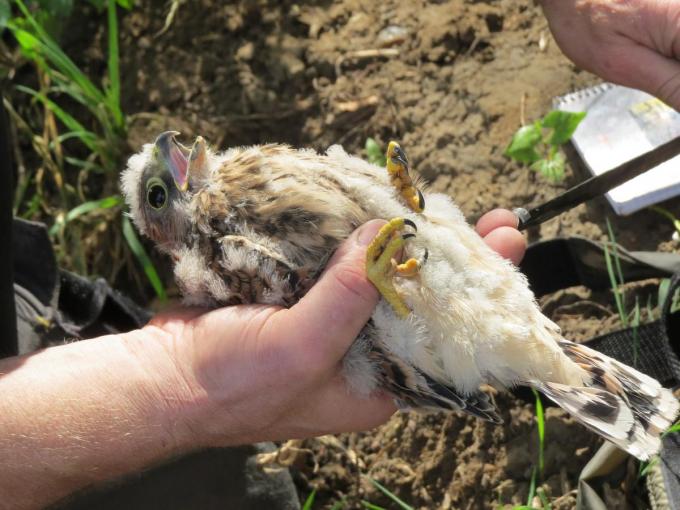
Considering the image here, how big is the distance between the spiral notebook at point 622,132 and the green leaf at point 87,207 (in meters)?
2.34

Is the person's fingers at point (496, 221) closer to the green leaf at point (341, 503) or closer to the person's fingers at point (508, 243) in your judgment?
the person's fingers at point (508, 243)

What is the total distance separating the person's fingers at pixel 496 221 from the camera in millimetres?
3090

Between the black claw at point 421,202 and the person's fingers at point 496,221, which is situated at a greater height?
the black claw at point 421,202

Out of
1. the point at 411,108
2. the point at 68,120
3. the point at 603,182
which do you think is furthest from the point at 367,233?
the point at 68,120

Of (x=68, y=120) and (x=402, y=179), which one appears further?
(x=68, y=120)

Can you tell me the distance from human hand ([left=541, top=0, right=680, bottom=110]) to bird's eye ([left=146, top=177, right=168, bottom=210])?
1762 mm

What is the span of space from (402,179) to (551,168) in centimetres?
126

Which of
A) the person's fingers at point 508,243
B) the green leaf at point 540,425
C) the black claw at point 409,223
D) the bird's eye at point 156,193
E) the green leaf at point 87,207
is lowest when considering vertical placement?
the green leaf at point 540,425

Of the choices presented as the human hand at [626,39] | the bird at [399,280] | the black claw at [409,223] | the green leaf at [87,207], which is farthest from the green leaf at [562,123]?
the green leaf at [87,207]

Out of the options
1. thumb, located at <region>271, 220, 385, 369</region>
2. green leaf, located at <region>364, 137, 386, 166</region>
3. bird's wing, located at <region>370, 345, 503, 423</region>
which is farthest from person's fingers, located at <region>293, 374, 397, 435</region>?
green leaf, located at <region>364, 137, 386, 166</region>

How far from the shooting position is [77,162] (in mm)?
4582

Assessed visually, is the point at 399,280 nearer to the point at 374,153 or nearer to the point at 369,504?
the point at 369,504

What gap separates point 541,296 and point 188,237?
165 cm

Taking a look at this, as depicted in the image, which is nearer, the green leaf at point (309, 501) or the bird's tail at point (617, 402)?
the bird's tail at point (617, 402)
